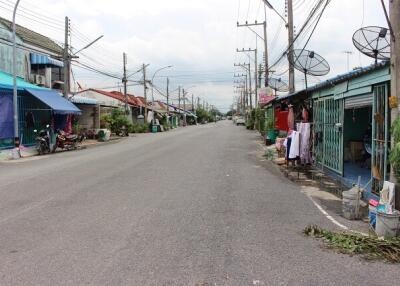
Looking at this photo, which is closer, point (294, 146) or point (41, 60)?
point (294, 146)

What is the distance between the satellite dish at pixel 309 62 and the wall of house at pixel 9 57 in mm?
18222

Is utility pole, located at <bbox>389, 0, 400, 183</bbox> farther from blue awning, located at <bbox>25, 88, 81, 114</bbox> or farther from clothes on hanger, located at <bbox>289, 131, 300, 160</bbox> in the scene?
blue awning, located at <bbox>25, 88, 81, 114</bbox>

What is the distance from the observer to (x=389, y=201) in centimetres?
720

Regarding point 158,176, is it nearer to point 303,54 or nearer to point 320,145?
point 320,145

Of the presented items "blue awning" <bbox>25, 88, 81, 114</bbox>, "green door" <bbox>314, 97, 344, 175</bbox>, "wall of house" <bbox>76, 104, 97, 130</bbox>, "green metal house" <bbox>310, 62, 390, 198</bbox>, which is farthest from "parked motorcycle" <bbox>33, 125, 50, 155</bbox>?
"wall of house" <bbox>76, 104, 97, 130</bbox>

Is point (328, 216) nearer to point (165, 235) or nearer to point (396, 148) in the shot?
point (396, 148)

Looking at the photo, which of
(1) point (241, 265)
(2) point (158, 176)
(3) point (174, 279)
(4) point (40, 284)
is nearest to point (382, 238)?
(1) point (241, 265)

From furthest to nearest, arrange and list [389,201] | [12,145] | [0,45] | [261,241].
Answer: [0,45]
[12,145]
[389,201]
[261,241]

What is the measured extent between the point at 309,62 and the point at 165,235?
38.4 ft

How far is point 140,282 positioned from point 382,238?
3673 mm

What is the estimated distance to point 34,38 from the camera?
1380 inches

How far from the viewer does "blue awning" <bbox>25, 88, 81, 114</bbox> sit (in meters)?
24.8

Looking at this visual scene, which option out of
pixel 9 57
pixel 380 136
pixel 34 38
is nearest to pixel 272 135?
pixel 9 57

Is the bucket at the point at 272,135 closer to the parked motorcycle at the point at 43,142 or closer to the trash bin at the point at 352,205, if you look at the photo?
the parked motorcycle at the point at 43,142
